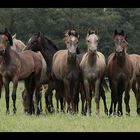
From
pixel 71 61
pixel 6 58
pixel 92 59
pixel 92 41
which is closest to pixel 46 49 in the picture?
pixel 71 61

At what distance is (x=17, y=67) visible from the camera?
533 inches

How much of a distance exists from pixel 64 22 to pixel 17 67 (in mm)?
39292

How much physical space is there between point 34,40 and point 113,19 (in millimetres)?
38580

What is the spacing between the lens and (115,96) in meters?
13.7

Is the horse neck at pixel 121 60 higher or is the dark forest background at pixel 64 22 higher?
the dark forest background at pixel 64 22

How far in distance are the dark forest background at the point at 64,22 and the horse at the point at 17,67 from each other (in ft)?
117

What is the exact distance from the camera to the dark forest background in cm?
5184

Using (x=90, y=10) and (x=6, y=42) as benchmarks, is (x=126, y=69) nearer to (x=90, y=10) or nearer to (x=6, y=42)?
(x=6, y=42)

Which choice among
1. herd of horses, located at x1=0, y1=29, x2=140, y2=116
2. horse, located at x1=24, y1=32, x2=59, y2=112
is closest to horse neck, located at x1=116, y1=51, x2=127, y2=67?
herd of horses, located at x1=0, y1=29, x2=140, y2=116

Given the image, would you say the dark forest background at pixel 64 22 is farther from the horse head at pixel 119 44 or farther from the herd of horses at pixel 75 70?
the horse head at pixel 119 44

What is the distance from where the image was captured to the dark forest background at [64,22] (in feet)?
170

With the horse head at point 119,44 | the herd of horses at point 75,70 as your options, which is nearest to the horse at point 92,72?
the herd of horses at point 75,70

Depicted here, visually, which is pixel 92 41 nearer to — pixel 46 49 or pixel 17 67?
pixel 17 67
